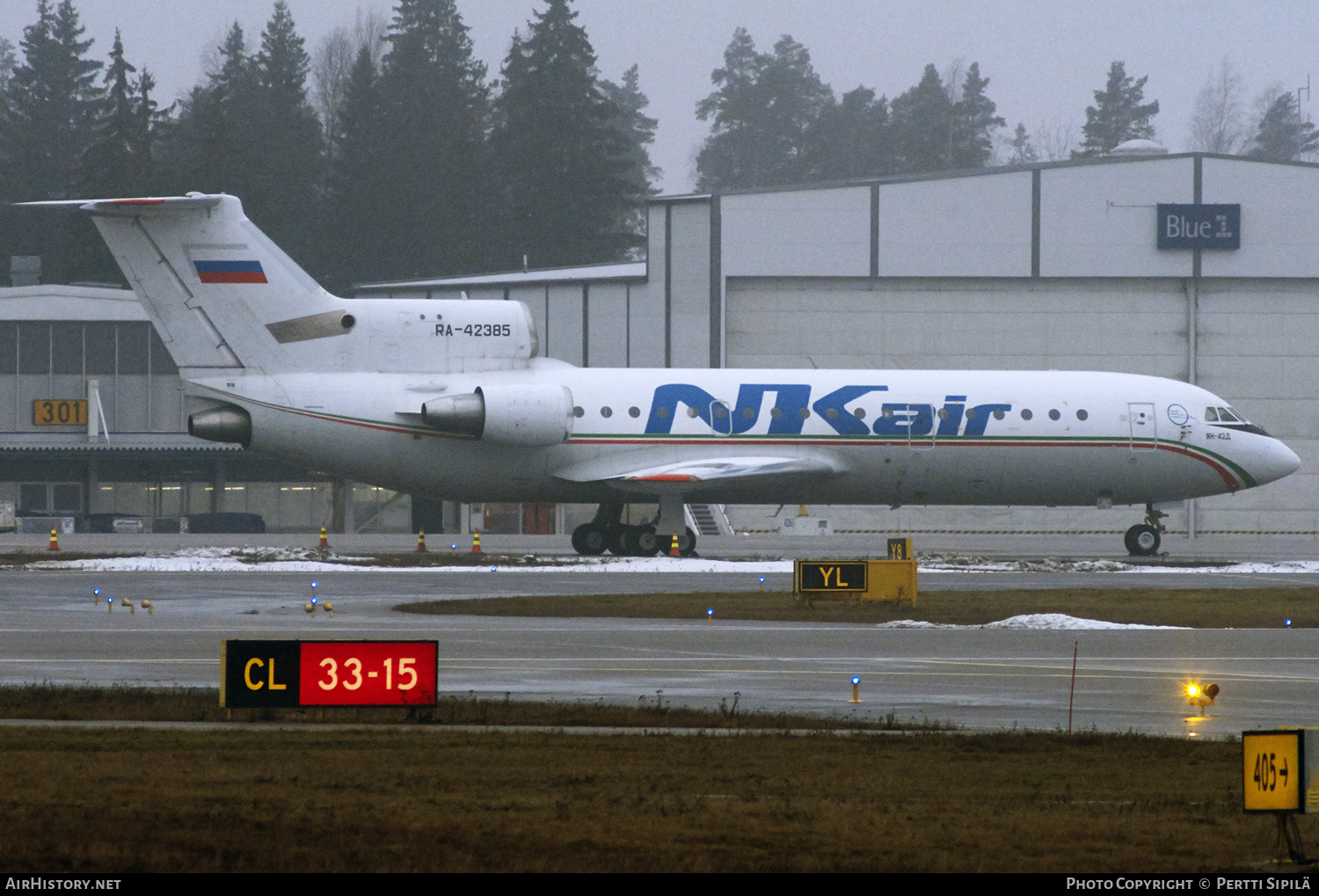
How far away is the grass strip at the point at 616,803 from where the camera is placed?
881cm

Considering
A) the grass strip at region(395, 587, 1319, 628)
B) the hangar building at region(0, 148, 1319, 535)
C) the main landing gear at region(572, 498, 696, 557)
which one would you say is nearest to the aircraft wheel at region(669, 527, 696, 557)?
the main landing gear at region(572, 498, 696, 557)

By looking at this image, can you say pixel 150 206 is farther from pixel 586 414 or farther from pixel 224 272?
pixel 586 414

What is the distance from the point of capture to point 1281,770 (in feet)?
28.0

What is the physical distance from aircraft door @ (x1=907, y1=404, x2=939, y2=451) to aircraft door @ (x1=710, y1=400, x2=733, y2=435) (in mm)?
4262

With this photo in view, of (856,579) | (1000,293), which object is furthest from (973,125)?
(856,579)

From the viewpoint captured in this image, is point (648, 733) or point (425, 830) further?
point (648, 733)

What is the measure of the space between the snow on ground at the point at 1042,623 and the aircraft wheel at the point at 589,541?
51.7ft

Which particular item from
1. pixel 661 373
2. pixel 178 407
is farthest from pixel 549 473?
pixel 178 407

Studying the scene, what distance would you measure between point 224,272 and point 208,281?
0.42 meters

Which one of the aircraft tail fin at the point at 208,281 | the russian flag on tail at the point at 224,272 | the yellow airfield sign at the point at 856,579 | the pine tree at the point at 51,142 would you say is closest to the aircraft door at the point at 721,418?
the aircraft tail fin at the point at 208,281

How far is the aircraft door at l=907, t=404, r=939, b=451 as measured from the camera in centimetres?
3903

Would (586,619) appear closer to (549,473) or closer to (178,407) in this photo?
(549,473)
